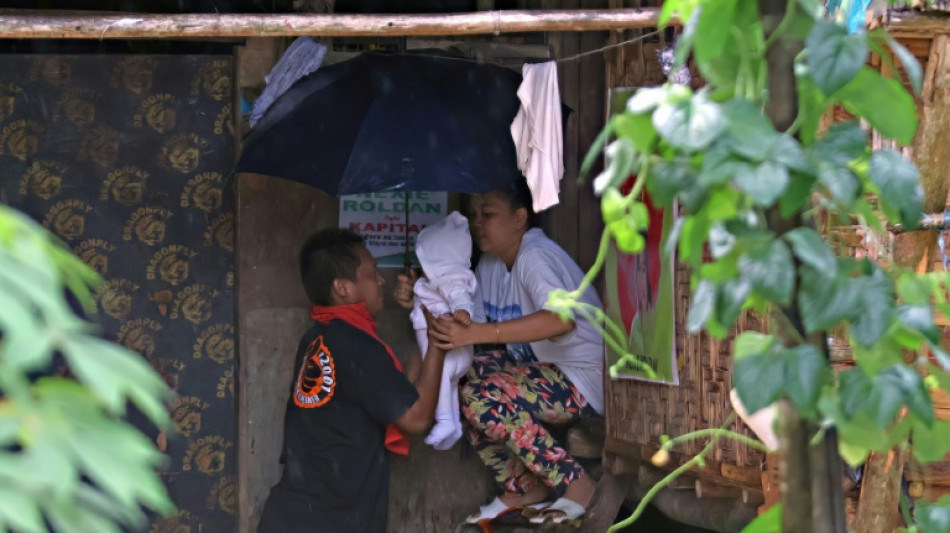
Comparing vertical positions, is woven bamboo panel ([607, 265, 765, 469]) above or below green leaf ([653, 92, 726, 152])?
below

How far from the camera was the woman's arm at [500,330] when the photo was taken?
18.0 ft

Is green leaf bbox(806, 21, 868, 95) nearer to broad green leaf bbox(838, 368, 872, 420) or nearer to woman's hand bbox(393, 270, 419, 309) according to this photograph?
broad green leaf bbox(838, 368, 872, 420)

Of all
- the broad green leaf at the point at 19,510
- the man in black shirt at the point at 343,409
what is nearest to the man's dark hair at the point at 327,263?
the man in black shirt at the point at 343,409

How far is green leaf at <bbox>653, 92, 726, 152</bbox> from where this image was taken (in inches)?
65.5

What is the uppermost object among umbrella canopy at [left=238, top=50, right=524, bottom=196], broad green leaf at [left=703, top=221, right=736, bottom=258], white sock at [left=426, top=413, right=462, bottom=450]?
umbrella canopy at [left=238, top=50, right=524, bottom=196]

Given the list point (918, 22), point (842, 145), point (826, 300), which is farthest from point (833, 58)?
point (918, 22)

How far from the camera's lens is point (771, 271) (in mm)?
1674

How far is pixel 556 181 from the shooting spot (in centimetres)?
528

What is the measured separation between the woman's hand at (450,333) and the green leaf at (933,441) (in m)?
3.57

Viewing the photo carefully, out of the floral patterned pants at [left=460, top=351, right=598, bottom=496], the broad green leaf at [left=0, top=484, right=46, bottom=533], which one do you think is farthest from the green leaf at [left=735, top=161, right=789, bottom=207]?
the floral patterned pants at [left=460, top=351, right=598, bottom=496]

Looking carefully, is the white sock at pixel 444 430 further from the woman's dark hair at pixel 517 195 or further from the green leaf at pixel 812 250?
the green leaf at pixel 812 250

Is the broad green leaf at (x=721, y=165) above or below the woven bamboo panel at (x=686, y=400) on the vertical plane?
above

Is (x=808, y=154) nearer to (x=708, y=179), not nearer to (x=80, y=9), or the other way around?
(x=708, y=179)

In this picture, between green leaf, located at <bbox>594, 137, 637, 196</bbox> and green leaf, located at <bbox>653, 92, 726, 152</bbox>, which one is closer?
green leaf, located at <bbox>653, 92, 726, 152</bbox>
